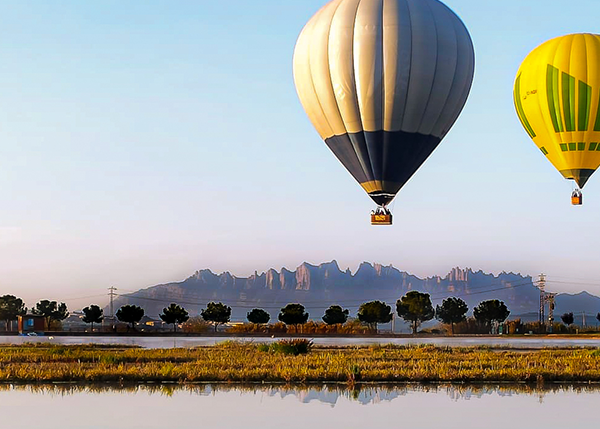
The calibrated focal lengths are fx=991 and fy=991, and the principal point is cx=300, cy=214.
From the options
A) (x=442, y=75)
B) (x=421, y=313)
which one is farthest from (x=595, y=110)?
(x=421, y=313)

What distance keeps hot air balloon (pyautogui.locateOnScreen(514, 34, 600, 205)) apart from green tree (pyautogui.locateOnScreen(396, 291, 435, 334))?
4795 inches

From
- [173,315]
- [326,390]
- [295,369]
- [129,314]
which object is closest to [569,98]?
[295,369]

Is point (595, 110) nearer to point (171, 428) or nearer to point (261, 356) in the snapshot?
point (261, 356)

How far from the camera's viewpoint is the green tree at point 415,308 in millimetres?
184688

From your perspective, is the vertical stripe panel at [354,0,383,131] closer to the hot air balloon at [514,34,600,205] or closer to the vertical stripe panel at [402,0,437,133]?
the vertical stripe panel at [402,0,437,133]

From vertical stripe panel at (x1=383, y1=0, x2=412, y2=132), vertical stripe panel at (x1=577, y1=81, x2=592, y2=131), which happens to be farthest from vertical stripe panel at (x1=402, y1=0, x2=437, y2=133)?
vertical stripe panel at (x1=577, y1=81, x2=592, y2=131)

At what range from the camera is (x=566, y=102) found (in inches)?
2406

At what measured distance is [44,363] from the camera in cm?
4538

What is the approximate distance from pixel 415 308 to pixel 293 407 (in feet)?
519

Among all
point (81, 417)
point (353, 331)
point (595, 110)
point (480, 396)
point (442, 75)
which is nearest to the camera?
point (81, 417)

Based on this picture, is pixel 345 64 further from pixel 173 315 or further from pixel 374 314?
pixel 173 315

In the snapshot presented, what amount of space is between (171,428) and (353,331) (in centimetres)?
13473

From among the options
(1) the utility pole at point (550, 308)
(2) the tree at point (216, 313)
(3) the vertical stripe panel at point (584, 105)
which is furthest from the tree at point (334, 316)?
(3) the vertical stripe panel at point (584, 105)

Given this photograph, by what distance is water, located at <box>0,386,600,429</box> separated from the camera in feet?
85.3
